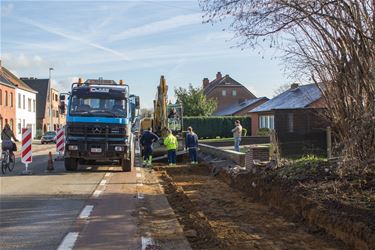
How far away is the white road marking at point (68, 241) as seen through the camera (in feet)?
22.2

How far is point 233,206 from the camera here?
11.1m

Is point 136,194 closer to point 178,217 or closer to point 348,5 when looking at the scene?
point 178,217

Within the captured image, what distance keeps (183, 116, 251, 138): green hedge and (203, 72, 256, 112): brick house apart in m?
34.1

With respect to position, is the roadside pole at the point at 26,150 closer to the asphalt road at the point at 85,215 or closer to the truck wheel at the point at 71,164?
the truck wheel at the point at 71,164

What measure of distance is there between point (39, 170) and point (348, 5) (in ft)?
43.3

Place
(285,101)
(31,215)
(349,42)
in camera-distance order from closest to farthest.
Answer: (31,215)
(349,42)
(285,101)

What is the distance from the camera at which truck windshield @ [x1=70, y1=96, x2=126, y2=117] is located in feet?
58.4

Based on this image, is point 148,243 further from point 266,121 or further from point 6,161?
point 266,121

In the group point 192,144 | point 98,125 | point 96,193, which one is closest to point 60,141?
point 192,144

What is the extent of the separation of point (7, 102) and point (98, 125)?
46.2 meters

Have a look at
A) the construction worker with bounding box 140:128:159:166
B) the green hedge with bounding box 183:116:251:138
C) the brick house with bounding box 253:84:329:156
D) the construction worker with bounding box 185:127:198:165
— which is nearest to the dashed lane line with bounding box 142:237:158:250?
the construction worker with bounding box 140:128:159:166

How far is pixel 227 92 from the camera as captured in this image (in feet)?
321

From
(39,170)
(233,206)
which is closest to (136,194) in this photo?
(233,206)

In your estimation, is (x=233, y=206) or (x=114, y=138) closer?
(x=233, y=206)
